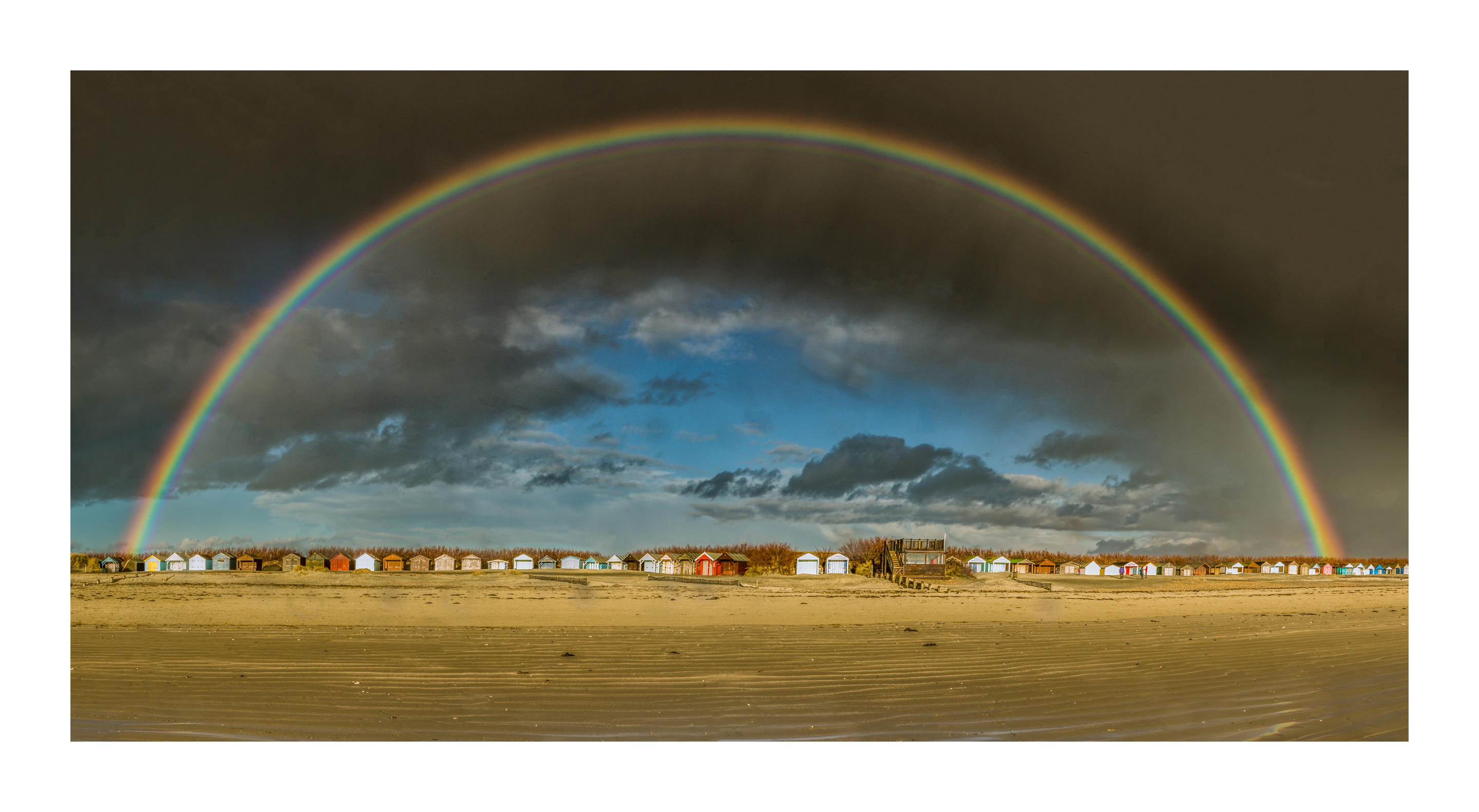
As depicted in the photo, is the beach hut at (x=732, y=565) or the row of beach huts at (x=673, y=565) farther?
the row of beach huts at (x=673, y=565)

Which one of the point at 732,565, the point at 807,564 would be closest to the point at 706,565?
the point at 732,565

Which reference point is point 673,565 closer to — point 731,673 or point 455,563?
point 455,563

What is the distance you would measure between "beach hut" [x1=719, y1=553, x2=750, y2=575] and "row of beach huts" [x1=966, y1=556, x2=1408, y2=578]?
15.7 m

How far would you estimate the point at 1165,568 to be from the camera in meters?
68.4

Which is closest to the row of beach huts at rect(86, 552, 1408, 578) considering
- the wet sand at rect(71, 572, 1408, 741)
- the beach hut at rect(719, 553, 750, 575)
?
the beach hut at rect(719, 553, 750, 575)

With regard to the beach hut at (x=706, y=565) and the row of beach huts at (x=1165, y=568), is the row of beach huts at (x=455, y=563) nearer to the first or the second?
the beach hut at (x=706, y=565)

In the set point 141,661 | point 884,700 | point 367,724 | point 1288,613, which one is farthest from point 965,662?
point 1288,613

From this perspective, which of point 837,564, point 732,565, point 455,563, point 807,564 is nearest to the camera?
point 732,565

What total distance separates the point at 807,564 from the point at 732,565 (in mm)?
4995

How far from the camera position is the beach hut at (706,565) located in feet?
161

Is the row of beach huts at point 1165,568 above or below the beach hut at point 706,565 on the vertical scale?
below

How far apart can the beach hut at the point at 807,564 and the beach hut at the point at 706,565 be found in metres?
5.22

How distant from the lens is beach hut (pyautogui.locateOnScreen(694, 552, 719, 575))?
4916cm

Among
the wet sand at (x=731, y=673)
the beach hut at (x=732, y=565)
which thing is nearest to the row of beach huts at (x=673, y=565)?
the beach hut at (x=732, y=565)
